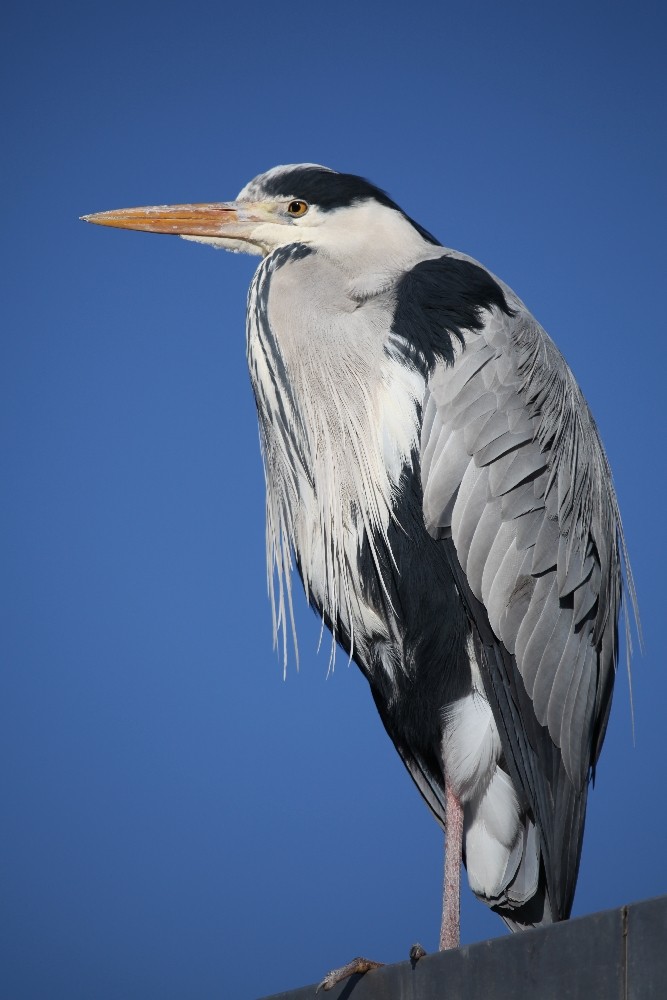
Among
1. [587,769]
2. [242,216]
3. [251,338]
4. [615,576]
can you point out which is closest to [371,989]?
[587,769]

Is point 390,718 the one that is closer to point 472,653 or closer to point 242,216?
point 472,653

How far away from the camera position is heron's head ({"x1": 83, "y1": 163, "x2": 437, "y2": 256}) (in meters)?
2.94

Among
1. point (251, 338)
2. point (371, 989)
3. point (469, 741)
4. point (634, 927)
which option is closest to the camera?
point (634, 927)

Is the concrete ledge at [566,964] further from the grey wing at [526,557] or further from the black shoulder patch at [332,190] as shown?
the black shoulder patch at [332,190]

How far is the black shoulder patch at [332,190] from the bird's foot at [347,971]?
171 cm

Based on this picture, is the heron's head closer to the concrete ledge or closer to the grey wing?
the grey wing

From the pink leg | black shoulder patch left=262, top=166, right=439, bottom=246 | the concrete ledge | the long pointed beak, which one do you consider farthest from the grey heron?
the concrete ledge

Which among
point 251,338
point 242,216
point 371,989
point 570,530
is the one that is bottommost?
point 371,989

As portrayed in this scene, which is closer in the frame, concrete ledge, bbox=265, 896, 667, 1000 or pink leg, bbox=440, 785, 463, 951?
concrete ledge, bbox=265, 896, 667, 1000

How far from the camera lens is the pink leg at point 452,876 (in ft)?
7.91

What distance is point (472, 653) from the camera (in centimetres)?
256

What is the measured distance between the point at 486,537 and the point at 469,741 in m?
0.43

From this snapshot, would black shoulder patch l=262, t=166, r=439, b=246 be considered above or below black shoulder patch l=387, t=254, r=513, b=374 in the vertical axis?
above

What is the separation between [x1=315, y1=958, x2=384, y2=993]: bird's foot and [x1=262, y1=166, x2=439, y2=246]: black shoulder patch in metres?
1.71
